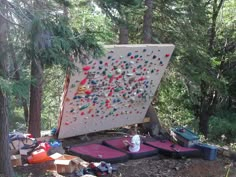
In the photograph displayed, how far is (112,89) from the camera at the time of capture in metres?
8.21

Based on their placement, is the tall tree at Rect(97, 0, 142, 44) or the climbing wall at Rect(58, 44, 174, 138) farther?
the climbing wall at Rect(58, 44, 174, 138)

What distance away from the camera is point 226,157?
8.45 meters

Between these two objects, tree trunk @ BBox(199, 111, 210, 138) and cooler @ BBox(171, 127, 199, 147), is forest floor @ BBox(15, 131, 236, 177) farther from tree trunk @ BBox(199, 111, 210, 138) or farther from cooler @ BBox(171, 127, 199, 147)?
tree trunk @ BBox(199, 111, 210, 138)

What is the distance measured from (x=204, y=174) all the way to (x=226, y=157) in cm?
163

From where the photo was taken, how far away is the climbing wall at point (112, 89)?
743 centimetres

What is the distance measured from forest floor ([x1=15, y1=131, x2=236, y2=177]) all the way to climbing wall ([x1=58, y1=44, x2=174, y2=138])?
651mm

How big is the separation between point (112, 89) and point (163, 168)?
2.16m

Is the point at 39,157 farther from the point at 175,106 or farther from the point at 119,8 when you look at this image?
the point at 175,106

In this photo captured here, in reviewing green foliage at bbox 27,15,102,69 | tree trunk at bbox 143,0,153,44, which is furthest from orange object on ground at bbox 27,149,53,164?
tree trunk at bbox 143,0,153,44

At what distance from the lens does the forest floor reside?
625 cm

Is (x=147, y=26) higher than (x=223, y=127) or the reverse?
higher

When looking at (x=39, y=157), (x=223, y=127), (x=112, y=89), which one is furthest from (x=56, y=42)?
(x=223, y=127)

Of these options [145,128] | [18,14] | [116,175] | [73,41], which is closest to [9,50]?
[18,14]

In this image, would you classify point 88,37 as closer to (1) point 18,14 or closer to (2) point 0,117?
(1) point 18,14
